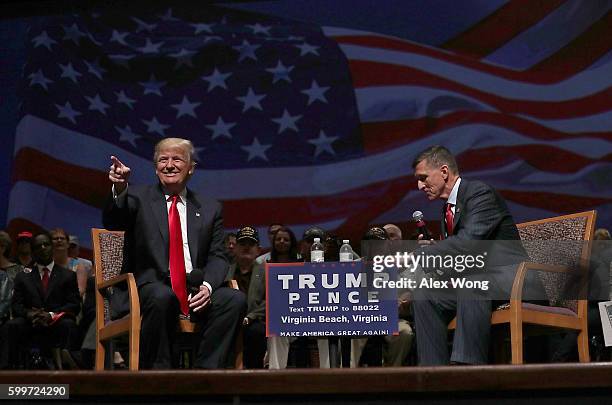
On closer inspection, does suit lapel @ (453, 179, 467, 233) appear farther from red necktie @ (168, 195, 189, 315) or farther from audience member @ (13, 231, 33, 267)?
audience member @ (13, 231, 33, 267)

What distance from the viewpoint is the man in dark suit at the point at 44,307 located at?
5535 mm

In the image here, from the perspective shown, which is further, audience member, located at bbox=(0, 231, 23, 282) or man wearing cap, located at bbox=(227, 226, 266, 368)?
audience member, located at bbox=(0, 231, 23, 282)

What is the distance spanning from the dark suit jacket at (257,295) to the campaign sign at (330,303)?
173 cm

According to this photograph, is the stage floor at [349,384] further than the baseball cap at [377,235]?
No

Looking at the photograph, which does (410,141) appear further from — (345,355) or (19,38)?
(19,38)

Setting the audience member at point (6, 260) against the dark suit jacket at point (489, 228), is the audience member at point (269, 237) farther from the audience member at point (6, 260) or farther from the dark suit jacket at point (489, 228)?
the dark suit jacket at point (489, 228)

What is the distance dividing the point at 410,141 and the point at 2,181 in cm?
341

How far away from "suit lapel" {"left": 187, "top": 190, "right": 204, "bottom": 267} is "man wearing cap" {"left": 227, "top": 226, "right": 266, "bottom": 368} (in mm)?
872

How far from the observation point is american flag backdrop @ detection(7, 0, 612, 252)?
6273 millimetres

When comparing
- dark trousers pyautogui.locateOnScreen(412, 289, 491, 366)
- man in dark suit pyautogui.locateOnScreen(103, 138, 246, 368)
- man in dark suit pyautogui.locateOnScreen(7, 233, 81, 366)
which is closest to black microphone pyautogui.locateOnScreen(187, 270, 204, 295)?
man in dark suit pyautogui.locateOnScreen(103, 138, 246, 368)

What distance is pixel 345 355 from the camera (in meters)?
4.23

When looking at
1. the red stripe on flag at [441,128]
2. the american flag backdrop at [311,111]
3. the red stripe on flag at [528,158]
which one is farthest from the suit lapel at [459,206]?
the red stripe on flag at [441,128]

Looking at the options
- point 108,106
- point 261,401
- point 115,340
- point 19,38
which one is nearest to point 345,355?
point 115,340

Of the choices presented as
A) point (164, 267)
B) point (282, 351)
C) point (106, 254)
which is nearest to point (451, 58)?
point (282, 351)
